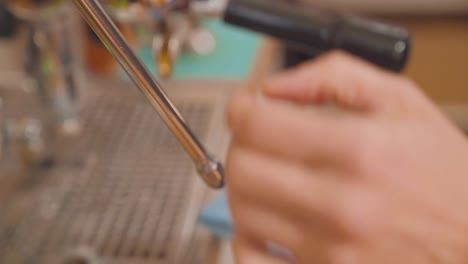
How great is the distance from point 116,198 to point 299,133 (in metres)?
0.31

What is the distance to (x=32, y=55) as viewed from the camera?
0.63m

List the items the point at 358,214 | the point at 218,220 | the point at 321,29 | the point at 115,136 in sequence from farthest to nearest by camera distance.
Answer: the point at 115,136 < the point at 218,220 < the point at 321,29 < the point at 358,214

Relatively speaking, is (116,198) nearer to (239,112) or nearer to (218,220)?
(218,220)

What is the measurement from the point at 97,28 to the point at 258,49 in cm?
56

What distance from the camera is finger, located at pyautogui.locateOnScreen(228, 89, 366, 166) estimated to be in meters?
0.30

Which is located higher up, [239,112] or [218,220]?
[239,112]

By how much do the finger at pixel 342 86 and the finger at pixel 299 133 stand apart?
3 cm

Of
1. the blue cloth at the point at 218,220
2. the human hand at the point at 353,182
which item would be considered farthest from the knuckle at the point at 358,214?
the blue cloth at the point at 218,220

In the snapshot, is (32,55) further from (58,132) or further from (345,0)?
(345,0)

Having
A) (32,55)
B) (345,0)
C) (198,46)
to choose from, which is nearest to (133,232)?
(32,55)

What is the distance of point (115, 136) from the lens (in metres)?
0.65

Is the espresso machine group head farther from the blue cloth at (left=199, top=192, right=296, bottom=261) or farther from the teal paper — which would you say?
the teal paper

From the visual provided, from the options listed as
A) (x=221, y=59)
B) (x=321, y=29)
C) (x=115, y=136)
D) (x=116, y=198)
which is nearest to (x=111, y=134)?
(x=115, y=136)

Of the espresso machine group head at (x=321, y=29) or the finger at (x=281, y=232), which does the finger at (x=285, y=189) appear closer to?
the finger at (x=281, y=232)
